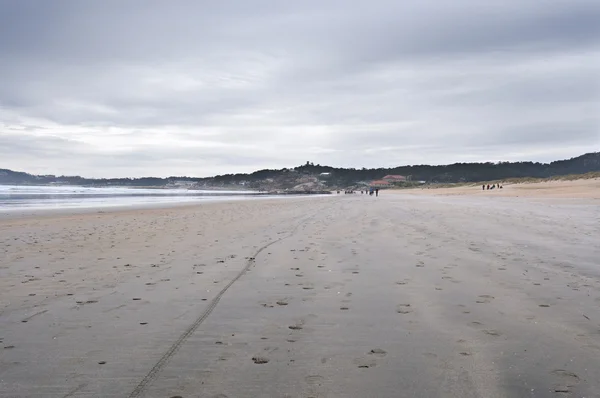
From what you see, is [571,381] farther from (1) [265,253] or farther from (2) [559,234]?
(2) [559,234]

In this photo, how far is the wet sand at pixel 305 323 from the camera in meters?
3.00

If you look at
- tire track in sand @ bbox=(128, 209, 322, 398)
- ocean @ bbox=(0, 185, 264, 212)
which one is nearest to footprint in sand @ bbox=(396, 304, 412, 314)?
tire track in sand @ bbox=(128, 209, 322, 398)

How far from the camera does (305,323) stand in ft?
14.2

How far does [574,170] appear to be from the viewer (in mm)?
180000

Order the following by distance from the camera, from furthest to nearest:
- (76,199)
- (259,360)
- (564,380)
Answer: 1. (76,199)
2. (259,360)
3. (564,380)

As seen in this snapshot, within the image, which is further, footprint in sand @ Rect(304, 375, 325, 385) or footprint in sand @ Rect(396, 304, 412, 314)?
footprint in sand @ Rect(396, 304, 412, 314)

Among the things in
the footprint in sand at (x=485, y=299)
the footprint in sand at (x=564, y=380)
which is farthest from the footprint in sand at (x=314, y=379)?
the footprint in sand at (x=485, y=299)

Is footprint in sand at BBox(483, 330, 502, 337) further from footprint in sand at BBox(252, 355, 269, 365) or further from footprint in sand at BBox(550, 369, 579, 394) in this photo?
footprint in sand at BBox(252, 355, 269, 365)

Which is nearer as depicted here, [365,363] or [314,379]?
[314,379]

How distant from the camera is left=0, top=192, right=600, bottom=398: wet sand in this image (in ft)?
9.84

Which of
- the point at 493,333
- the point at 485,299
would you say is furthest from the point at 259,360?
the point at 485,299

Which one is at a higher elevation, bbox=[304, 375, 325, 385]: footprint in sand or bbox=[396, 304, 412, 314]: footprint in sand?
bbox=[304, 375, 325, 385]: footprint in sand

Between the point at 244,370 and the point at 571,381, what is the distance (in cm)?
234

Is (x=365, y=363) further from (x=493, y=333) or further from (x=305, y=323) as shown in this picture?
(x=493, y=333)
